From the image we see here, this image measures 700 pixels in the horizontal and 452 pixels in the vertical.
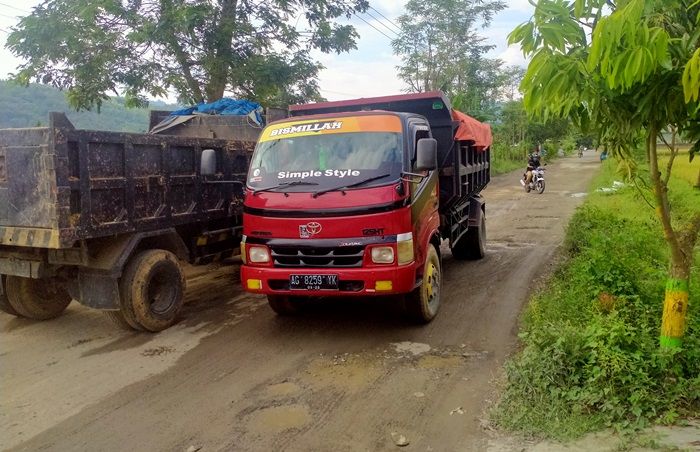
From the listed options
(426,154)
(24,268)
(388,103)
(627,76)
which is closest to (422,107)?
(388,103)

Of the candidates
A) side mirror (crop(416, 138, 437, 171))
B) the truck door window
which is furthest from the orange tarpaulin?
side mirror (crop(416, 138, 437, 171))

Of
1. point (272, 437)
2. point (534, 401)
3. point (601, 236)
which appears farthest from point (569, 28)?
point (601, 236)

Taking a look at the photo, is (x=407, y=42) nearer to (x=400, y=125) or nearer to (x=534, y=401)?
(x=400, y=125)

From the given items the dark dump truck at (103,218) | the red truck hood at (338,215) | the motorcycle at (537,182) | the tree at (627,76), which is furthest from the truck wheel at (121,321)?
the motorcycle at (537,182)

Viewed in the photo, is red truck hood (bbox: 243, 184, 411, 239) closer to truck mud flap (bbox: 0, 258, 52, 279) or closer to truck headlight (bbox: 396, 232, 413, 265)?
truck headlight (bbox: 396, 232, 413, 265)

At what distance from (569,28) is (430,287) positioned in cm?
321

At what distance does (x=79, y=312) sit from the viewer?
21.1 feet

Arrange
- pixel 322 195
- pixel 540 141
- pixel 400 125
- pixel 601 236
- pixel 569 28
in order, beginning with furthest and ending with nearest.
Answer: pixel 540 141 < pixel 601 236 < pixel 400 125 < pixel 322 195 < pixel 569 28

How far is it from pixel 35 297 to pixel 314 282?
3.31 m

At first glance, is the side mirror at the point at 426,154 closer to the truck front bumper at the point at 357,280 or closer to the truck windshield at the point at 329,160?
the truck windshield at the point at 329,160

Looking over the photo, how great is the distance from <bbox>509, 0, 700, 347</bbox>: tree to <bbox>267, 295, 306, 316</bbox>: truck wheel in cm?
349

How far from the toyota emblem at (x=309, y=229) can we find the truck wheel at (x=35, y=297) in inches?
112

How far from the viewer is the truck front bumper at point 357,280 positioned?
489 centimetres

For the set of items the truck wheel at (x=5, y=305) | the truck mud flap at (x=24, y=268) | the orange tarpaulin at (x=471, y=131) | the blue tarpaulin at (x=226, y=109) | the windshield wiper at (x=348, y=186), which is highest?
the blue tarpaulin at (x=226, y=109)
